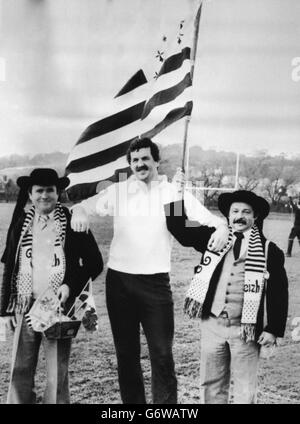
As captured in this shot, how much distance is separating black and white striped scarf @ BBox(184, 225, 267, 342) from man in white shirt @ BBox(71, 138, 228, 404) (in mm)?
95

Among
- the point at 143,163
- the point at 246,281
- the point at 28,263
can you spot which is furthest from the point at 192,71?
the point at 28,263

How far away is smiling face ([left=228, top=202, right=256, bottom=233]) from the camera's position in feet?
12.4

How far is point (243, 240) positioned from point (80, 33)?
5.13 feet

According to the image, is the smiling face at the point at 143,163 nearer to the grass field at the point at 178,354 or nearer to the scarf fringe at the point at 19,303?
the grass field at the point at 178,354

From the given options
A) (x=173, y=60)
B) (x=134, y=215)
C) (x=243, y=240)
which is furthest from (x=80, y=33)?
(x=243, y=240)

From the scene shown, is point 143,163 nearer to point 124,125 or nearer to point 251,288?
point 124,125

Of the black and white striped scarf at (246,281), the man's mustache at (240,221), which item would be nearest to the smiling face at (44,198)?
the black and white striped scarf at (246,281)

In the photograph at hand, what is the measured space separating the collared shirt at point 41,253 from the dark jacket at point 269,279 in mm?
708

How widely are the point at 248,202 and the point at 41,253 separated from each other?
127 centimetres

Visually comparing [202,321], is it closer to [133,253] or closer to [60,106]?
[133,253]

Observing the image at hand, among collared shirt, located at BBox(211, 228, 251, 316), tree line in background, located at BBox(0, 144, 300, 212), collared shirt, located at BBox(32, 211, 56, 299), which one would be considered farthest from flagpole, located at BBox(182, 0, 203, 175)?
collared shirt, located at BBox(32, 211, 56, 299)

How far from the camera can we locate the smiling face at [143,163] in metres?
3.77

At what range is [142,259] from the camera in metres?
3.74

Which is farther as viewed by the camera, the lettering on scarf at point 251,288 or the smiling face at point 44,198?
the smiling face at point 44,198
